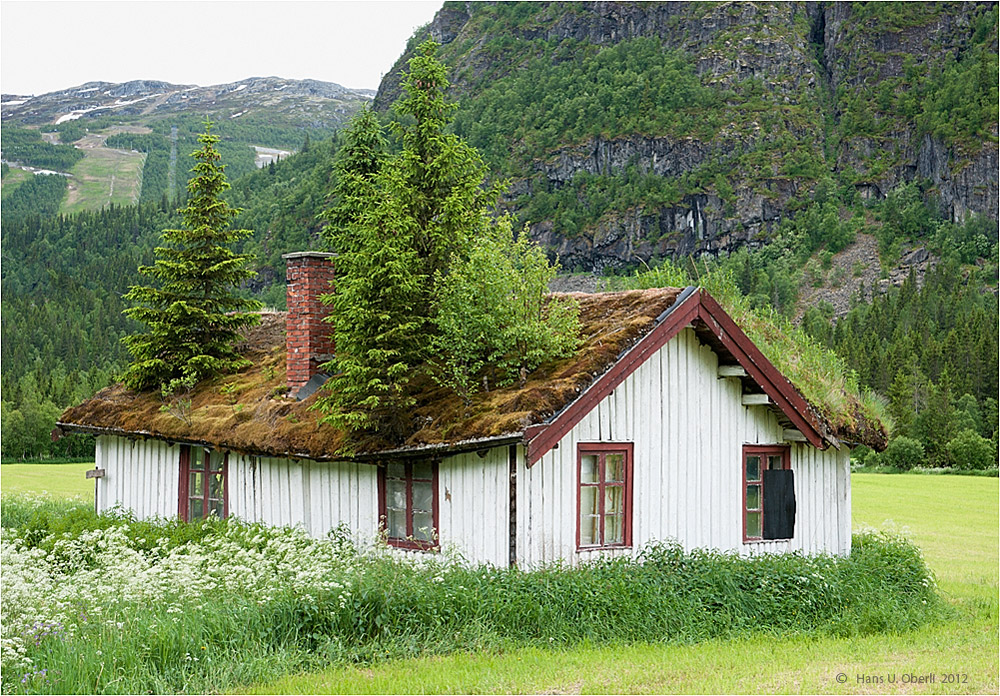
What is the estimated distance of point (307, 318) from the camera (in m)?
19.0

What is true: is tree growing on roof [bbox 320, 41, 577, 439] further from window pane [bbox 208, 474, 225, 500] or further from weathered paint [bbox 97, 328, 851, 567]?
window pane [bbox 208, 474, 225, 500]

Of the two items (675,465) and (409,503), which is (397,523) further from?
(675,465)

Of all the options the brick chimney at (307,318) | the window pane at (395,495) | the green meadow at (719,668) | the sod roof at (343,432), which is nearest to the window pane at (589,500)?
the sod roof at (343,432)

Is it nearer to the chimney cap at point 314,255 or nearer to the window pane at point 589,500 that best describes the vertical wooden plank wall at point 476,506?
the window pane at point 589,500

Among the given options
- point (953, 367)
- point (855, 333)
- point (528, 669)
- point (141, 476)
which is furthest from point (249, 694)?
point (855, 333)

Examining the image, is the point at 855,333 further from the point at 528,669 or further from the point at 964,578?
the point at 528,669

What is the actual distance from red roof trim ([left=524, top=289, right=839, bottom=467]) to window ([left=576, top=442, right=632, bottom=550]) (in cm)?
96

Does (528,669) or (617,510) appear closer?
(528,669)

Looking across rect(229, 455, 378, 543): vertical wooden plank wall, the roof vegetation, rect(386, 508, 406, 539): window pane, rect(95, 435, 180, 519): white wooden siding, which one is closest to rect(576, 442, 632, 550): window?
rect(386, 508, 406, 539): window pane

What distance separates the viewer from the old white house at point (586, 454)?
14180 mm

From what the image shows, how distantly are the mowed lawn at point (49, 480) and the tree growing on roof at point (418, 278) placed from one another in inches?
1013

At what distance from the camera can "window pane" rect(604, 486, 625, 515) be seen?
14898 millimetres

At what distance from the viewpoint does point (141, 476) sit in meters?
21.5

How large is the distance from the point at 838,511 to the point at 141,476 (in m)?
13.2
